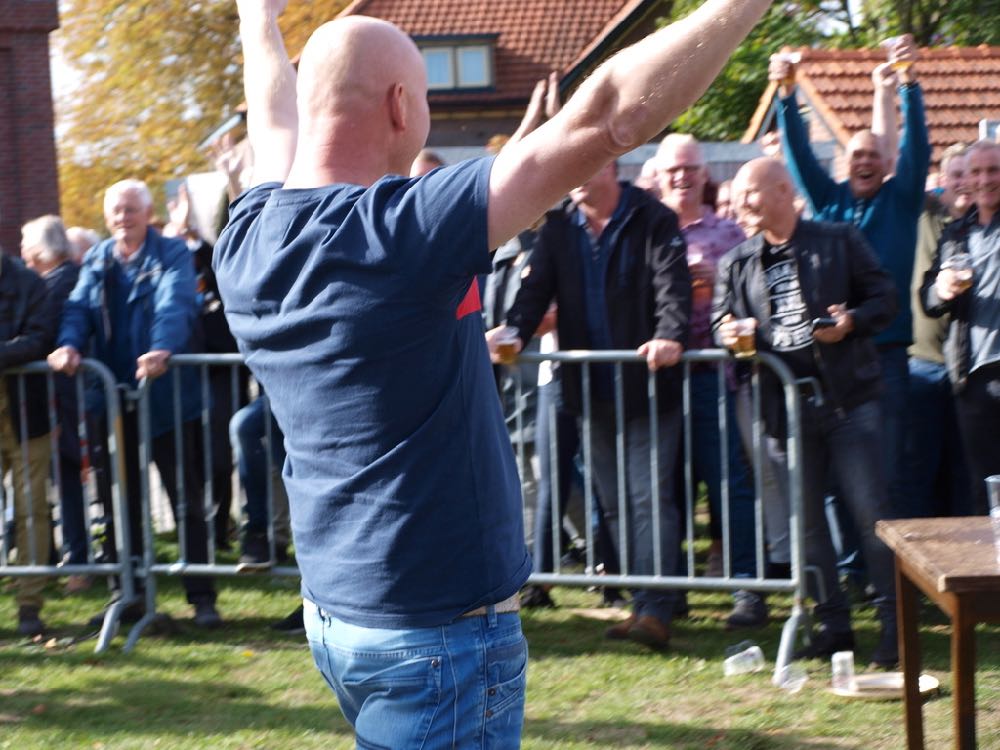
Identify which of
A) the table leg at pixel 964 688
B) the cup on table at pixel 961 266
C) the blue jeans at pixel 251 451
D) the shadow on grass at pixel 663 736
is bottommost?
the shadow on grass at pixel 663 736

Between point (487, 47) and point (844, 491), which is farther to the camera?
point (487, 47)

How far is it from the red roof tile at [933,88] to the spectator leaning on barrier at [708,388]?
7573 mm

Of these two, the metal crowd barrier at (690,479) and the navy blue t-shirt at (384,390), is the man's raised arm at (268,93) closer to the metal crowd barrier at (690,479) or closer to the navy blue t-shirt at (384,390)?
the navy blue t-shirt at (384,390)

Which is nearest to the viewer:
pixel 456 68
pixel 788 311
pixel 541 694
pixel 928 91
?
pixel 541 694

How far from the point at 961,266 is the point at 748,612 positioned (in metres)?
1.77

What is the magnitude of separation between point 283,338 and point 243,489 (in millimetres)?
5091

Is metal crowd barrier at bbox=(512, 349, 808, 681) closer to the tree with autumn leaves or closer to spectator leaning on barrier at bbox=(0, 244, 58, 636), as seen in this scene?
spectator leaning on barrier at bbox=(0, 244, 58, 636)

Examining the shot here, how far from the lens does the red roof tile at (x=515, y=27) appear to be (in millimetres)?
33219

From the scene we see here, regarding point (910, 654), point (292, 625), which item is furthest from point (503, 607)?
point (292, 625)

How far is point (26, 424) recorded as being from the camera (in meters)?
7.07

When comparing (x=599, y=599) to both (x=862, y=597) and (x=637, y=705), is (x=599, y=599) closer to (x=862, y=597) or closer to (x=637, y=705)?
(x=862, y=597)

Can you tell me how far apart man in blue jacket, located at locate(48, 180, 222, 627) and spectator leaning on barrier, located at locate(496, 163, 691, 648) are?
1.57 m

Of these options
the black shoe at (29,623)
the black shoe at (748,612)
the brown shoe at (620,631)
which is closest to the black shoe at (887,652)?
the black shoe at (748,612)

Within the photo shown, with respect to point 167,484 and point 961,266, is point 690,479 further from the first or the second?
point 167,484
